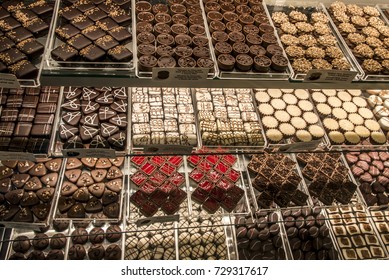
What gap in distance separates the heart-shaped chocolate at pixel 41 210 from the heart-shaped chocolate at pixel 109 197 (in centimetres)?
36

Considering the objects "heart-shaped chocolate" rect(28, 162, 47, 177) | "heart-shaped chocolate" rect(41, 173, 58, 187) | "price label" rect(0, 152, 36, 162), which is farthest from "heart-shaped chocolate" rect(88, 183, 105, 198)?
"price label" rect(0, 152, 36, 162)

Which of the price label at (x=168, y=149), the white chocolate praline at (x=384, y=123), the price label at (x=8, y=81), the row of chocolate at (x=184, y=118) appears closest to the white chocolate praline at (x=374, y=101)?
the row of chocolate at (x=184, y=118)

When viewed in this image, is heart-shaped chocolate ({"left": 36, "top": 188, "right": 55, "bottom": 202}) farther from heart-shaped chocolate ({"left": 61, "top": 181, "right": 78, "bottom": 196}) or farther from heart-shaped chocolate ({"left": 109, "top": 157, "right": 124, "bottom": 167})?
heart-shaped chocolate ({"left": 109, "top": 157, "right": 124, "bottom": 167})

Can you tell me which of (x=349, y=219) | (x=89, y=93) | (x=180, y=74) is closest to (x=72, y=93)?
(x=89, y=93)

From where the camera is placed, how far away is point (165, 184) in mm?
2664

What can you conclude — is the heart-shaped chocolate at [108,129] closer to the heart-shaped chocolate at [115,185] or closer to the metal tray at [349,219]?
the heart-shaped chocolate at [115,185]

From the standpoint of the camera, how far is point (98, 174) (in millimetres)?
2617

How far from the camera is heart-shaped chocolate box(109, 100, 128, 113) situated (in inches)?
97.5

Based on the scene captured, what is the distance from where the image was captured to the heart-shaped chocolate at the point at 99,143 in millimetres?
2279
